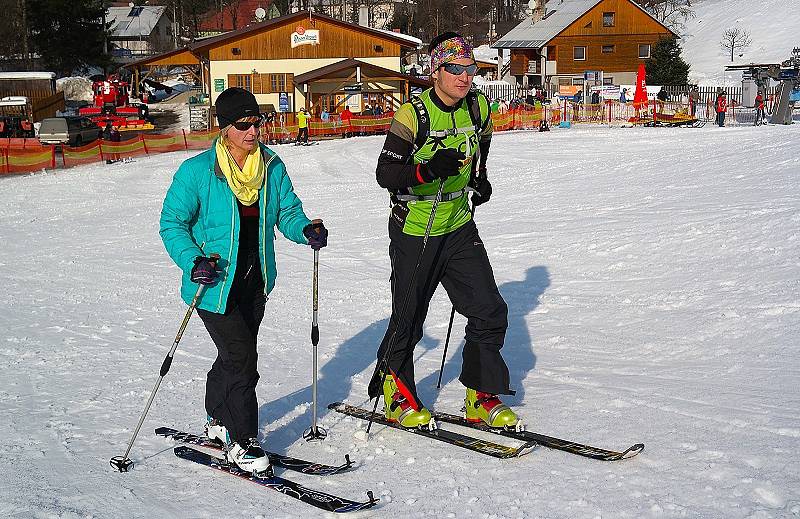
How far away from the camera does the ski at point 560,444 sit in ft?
15.5

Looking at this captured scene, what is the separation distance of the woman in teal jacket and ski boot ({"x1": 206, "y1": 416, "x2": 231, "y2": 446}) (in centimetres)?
2

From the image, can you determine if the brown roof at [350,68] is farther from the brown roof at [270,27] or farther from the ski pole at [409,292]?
the ski pole at [409,292]

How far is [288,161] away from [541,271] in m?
16.8

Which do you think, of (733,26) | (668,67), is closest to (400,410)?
(668,67)

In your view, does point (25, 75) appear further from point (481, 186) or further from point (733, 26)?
point (733, 26)

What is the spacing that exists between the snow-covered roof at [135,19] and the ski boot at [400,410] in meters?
98.6

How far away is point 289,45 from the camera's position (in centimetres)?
4681

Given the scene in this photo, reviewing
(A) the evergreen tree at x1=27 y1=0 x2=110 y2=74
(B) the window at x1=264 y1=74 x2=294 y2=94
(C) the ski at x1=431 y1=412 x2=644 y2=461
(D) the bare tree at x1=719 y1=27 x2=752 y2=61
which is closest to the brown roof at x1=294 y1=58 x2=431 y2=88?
(B) the window at x1=264 y1=74 x2=294 y2=94

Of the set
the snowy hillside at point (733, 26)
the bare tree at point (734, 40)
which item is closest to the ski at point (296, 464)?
the snowy hillside at point (733, 26)

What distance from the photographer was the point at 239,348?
15.6ft

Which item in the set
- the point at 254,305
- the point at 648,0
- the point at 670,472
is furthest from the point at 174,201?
the point at 648,0

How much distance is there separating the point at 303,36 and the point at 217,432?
43329mm

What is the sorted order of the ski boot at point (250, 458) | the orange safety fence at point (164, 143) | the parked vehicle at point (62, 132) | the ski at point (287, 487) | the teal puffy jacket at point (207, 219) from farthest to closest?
the parked vehicle at point (62, 132) → the orange safety fence at point (164, 143) → the ski boot at point (250, 458) → the teal puffy jacket at point (207, 219) → the ski at point (287, 487)

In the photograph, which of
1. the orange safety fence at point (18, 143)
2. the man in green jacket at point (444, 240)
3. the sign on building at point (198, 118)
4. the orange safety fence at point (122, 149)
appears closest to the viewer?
the man in green jacket at point (444, 240)
